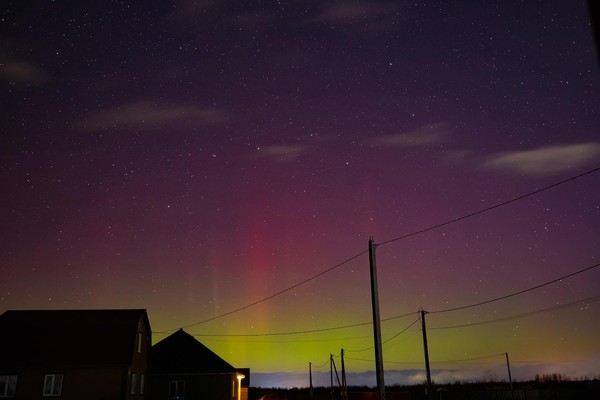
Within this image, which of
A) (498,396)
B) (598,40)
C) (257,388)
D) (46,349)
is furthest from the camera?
(257,388)

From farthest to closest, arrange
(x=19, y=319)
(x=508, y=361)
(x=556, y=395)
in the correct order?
(x=508, y=361)
(x=556, y=395)
(x=19, y=319)

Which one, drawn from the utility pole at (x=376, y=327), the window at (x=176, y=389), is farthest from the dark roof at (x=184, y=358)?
the utility pole at (x=376, y=327)

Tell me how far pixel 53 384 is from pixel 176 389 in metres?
11.7

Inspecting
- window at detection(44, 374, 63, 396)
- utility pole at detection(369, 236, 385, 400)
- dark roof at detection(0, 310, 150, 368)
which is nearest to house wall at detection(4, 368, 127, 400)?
window at detection(44, 374, 63, 396)

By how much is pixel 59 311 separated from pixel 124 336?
295 inches

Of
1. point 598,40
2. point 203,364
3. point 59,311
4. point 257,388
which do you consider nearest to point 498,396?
point 203,364

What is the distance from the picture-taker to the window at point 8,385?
3700 centimetres

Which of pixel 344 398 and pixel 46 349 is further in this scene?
pixel 344 398

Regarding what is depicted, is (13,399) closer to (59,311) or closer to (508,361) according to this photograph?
(59,311)

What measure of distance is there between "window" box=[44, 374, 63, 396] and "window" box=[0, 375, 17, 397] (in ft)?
6.76

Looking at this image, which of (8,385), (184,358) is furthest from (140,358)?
(8,385)

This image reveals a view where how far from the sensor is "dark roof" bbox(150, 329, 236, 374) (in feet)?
157

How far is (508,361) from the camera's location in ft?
226

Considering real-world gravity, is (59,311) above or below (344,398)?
above
